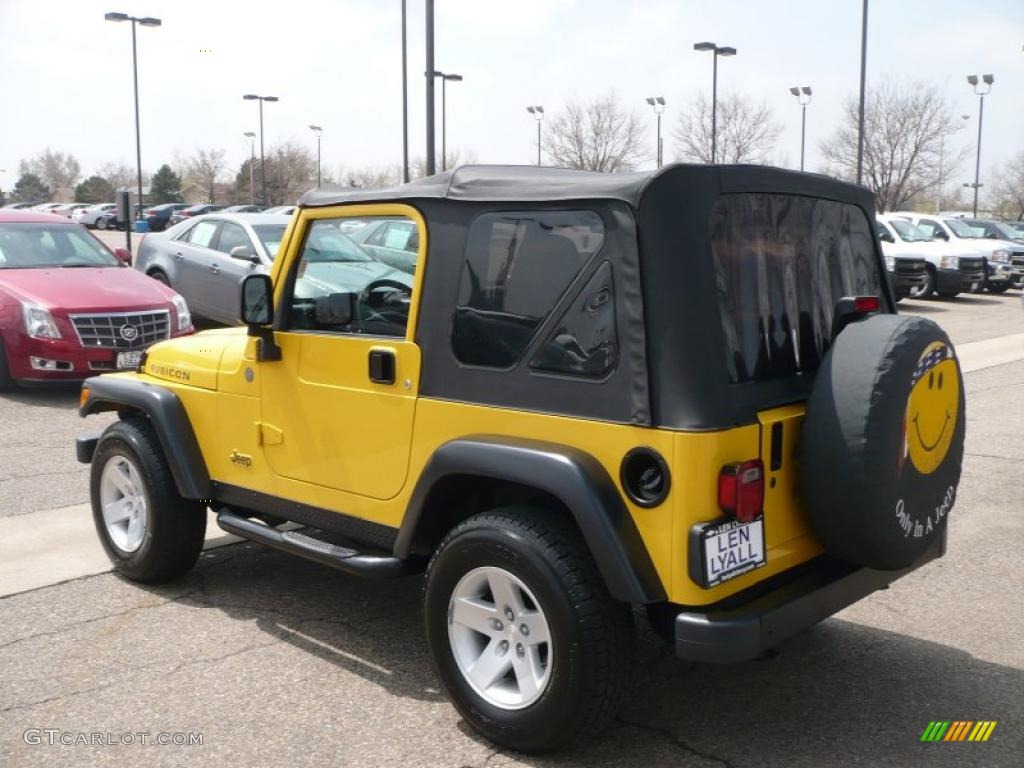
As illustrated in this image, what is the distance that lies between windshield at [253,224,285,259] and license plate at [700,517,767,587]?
10666 millimetres

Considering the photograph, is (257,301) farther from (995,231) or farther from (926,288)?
(995,231)

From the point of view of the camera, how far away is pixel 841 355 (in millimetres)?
3350

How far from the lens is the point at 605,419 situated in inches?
128

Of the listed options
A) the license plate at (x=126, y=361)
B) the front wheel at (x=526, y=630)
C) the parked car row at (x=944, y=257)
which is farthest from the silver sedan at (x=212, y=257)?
the parked car row at (x=944, y=257)

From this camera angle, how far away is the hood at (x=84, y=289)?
993 cm

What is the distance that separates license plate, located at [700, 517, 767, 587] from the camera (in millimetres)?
3074

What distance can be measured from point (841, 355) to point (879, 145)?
48.8 m

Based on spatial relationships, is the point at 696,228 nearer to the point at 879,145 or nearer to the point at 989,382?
the point at 989,382

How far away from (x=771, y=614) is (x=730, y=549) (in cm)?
→ 23

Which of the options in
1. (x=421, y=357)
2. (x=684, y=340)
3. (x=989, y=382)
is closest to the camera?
(x=684, y=340)

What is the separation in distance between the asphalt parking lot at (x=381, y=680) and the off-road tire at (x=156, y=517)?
13 centimetres

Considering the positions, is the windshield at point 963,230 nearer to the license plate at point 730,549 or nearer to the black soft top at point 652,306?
the black soft top at point 652,306

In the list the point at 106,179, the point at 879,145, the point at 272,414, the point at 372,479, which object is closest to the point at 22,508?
the point at 272,414

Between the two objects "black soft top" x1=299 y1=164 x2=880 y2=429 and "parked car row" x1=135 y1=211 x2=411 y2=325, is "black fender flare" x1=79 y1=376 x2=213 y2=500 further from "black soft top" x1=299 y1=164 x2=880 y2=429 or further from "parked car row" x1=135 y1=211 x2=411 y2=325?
"parked car row" x1=135 y1=211 x2=411 y2=325
